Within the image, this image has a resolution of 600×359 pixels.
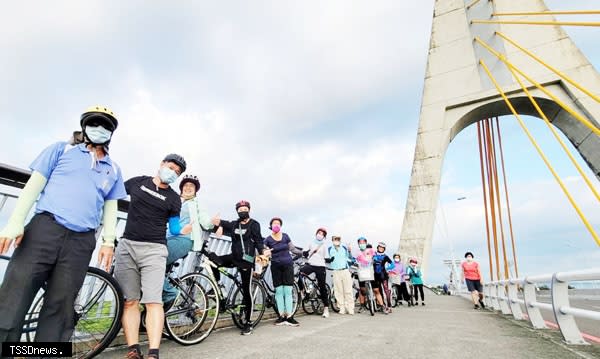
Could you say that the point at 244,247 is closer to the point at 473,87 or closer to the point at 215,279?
the point at 215,279

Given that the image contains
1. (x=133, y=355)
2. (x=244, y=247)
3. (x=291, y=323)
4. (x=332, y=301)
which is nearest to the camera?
(x=133, y=355)

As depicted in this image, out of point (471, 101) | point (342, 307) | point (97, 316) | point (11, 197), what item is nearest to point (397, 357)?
point (97, 316)

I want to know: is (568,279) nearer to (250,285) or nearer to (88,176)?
(250,285)

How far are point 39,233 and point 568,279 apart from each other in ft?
16.8

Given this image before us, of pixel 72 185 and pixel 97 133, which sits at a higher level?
pixel 97 133

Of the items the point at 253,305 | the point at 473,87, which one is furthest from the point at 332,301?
the point at 473,87

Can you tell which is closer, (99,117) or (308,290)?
(99,117)

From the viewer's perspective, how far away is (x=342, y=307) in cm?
825

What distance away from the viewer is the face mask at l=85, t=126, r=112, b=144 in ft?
8.05

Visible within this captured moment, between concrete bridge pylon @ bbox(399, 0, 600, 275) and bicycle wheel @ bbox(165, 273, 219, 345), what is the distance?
13.1 metres

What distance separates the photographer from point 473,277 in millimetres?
10484


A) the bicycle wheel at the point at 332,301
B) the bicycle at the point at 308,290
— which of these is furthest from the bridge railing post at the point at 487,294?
the bicycle at the point at 308,290

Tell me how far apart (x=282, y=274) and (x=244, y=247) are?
4.16 ft

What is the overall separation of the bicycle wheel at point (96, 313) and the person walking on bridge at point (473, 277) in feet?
34.8
